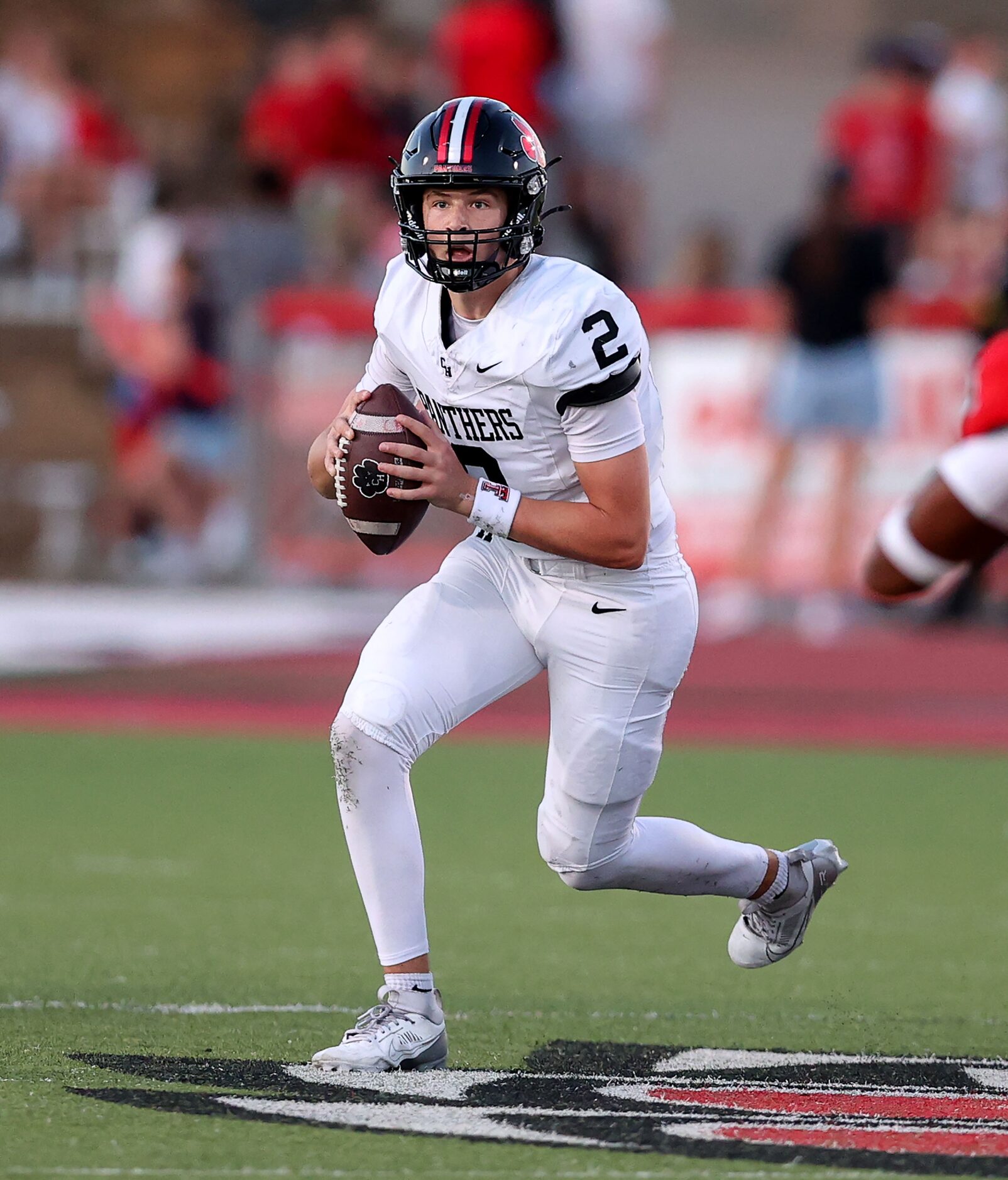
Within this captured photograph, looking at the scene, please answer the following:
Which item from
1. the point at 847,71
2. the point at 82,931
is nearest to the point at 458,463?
the point at 82,931

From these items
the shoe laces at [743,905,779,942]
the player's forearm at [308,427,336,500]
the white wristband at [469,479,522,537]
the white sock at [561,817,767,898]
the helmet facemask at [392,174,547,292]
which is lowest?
the shoe laces at [743,905,779,942]

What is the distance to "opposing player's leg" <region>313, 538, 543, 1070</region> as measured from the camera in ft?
13.6

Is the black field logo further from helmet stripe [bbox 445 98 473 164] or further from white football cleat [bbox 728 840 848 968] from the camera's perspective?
helmet stripe [bbox 445 98 473 164]

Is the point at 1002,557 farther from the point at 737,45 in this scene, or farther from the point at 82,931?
the point at 82,931

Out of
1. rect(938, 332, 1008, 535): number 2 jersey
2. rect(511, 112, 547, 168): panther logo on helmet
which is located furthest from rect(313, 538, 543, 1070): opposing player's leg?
rect(938, 332, 1008, 535): number 2 jersey

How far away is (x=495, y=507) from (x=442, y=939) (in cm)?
175

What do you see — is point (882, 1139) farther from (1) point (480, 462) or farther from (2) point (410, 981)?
(1) point (480, 462)

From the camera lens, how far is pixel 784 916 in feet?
15.8

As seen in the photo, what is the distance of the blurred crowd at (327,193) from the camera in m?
13.1

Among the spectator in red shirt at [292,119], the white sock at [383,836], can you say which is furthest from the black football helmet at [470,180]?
the spectator in red shirt at [292,119]

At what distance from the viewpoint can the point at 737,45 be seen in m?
17.0

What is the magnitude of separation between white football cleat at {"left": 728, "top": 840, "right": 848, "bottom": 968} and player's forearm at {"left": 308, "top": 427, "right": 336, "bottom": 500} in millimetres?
1320

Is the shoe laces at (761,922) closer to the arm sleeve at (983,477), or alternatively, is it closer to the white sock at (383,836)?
the white sock at (383,836)

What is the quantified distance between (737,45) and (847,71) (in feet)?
2.91
